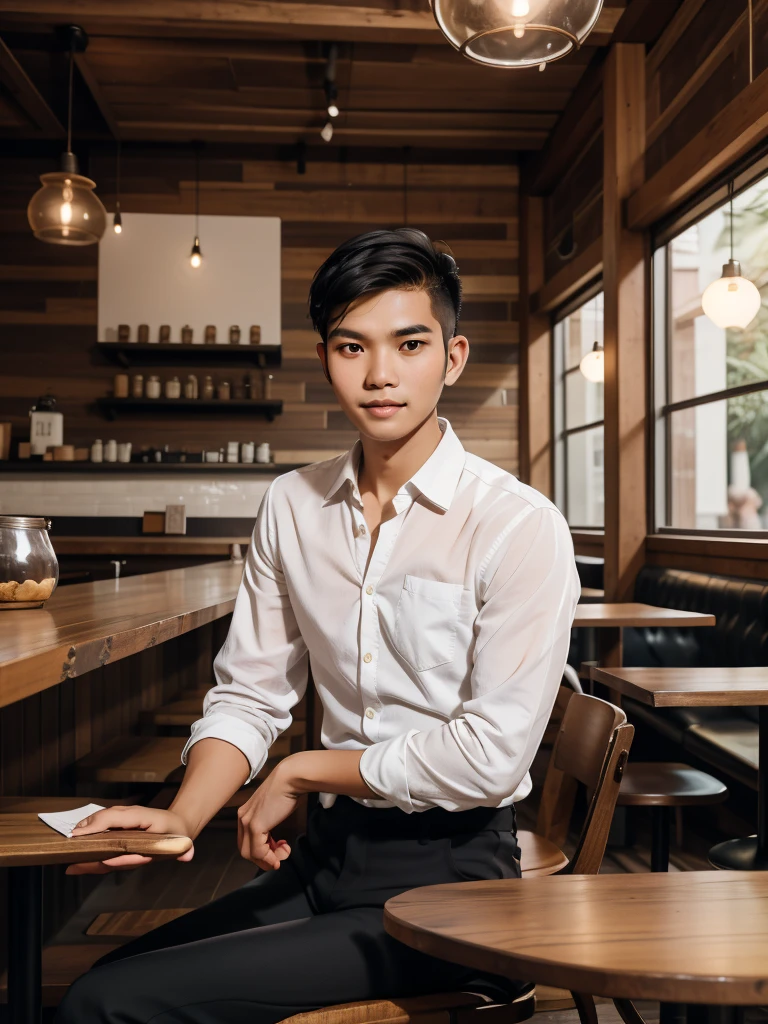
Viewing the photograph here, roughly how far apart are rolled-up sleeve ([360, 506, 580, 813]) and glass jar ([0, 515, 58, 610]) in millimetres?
959

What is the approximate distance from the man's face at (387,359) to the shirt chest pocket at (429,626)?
0.22 m

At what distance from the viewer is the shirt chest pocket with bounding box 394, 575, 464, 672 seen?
1.11 m

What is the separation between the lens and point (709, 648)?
12.2 ft

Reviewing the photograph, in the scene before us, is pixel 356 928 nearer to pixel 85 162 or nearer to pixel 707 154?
pixel 707 154

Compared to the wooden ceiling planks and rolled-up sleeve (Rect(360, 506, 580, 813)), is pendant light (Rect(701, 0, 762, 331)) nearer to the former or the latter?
the wooden ceiling planks

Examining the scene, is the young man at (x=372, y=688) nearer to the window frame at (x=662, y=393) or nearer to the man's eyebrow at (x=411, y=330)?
the man's eyebrow at (x=411, y=330)

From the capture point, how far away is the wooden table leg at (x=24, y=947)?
3.50 ft

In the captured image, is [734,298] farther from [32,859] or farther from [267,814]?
[32,859]

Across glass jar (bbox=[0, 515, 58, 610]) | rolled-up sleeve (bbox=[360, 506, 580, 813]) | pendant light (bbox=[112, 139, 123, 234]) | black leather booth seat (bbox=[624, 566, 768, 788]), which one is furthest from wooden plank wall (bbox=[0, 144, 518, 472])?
rolled-up sleeve (bbox=[360, 506, 580, 813])

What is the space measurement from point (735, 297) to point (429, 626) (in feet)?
9.03

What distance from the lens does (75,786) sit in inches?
93.6

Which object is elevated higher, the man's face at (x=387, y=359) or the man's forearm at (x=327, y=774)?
the man's face at (x=387, y=359)

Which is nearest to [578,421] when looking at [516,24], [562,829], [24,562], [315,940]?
[516,24]

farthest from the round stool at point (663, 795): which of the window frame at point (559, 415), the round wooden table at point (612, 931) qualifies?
the window frame at point (559, 415)
